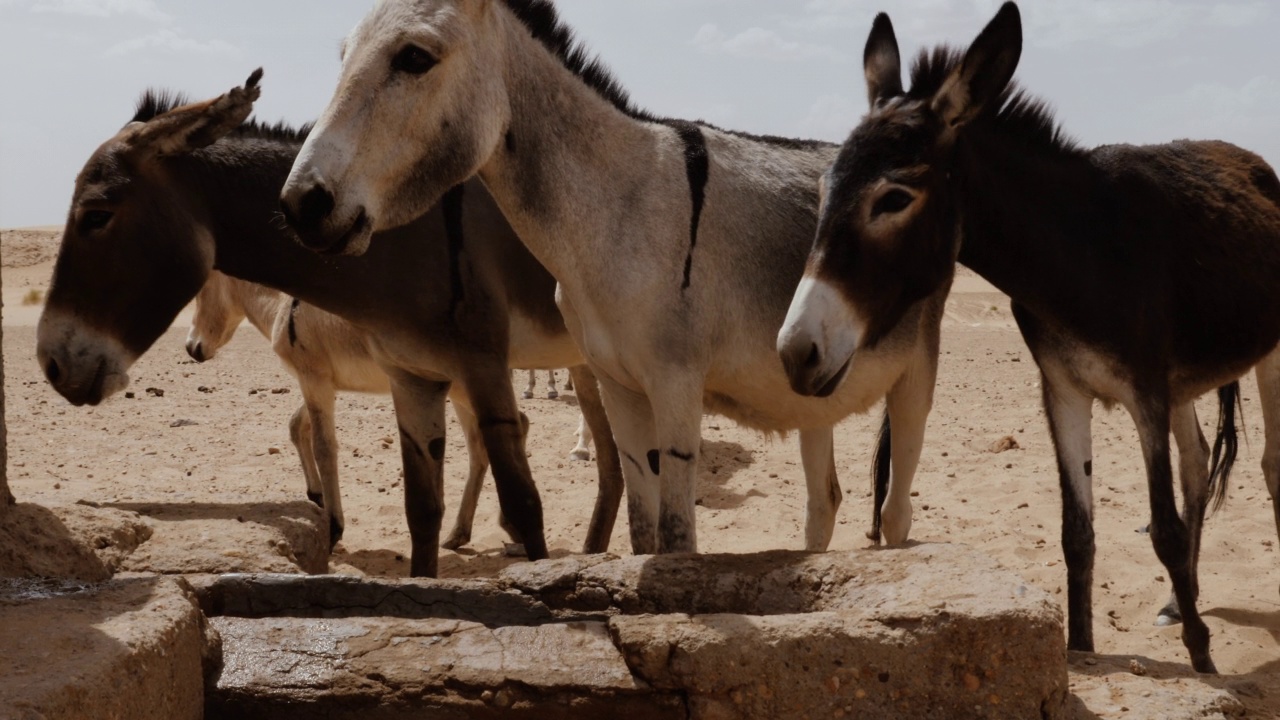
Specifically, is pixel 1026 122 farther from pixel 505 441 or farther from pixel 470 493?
pixel 470 493

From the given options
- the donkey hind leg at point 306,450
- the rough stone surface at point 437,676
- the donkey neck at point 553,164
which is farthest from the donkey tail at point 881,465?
the donkey hind leg at point 306,450

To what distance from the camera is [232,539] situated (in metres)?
4.51

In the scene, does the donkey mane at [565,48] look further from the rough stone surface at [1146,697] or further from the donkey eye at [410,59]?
the rough stone surface at [1146,697]

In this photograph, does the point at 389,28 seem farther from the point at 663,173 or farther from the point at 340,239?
the point at 663,173

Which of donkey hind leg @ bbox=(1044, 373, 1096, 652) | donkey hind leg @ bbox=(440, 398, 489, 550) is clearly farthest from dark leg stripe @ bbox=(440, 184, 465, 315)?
donkey hind leg @ bbox=(1044, 373, 1096, 652)

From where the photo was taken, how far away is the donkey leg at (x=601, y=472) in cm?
646

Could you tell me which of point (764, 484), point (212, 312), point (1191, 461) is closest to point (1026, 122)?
point (1191, 461)

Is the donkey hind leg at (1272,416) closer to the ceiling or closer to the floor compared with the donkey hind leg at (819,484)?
closer to the ceiling

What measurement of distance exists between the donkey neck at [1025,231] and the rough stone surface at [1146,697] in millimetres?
1349

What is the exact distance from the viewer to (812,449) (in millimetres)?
5465

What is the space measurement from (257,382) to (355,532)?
6.69m

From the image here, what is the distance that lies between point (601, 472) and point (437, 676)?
3500mm

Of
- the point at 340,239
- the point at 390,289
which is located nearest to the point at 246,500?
the point at 390,289

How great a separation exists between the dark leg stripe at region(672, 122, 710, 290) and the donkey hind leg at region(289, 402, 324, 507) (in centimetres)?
414
